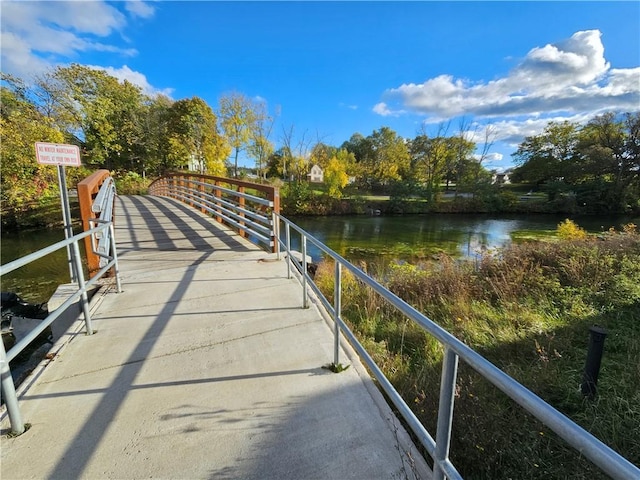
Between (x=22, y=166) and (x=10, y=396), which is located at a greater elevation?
(x=22, y=166)

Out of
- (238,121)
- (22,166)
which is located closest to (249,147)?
(238,121)

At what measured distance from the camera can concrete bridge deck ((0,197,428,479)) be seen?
166 cm

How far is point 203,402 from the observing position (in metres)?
2.09

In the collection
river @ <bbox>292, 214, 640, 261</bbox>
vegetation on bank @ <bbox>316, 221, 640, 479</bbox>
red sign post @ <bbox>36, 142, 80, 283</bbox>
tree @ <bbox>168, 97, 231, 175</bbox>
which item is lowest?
river @ <bbox>292, 214, 640, 261</bbox>

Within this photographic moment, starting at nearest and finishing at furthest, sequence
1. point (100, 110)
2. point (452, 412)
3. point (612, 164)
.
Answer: point (452, 412) → point (100, 110) → point (612, 164)

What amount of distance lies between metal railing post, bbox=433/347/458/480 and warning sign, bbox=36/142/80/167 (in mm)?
4250

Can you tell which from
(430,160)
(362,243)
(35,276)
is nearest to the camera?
(35,276)

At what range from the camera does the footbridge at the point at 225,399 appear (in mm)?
1597

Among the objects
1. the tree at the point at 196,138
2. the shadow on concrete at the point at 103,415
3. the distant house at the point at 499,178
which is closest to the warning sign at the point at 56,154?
the shadow on concrete at the point at 103,415

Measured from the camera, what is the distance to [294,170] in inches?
1433

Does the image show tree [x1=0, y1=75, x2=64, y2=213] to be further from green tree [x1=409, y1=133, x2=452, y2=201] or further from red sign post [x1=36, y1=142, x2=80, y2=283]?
green tree [x1=409, y1=133, x2=452, y2=201]

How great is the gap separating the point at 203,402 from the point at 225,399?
0.46 feet

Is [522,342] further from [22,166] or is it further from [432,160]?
[432,160]

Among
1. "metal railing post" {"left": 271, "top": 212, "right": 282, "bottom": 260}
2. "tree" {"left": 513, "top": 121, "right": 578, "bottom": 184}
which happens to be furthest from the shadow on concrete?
"tree" {"left": 513, "top": 121, "right": 578, "bottom": 184}
